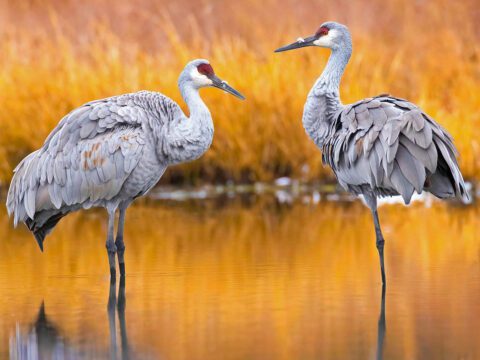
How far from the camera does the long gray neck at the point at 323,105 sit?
389 inches

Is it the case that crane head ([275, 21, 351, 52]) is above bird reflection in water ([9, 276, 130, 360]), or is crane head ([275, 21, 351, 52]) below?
above

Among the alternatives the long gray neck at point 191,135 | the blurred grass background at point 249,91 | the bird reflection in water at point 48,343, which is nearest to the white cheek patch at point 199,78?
the long gray neck at point 191,135

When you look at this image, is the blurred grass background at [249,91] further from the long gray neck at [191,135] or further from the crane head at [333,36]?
the long gray neck at [191,135]

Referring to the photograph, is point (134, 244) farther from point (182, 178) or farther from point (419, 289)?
point (182, 178)

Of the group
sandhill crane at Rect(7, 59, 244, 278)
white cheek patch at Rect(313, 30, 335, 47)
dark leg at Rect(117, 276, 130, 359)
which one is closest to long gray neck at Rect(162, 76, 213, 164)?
sandhill crane at Rect(7, 59, 244, 278)

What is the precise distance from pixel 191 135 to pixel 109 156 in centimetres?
64

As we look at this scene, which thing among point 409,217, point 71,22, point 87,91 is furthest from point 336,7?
point 409,217

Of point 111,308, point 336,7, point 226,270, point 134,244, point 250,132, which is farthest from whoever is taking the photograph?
point 336,7

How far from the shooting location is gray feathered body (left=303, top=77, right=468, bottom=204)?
28.6 ft

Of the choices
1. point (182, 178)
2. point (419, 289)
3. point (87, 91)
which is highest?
point (87, 91)

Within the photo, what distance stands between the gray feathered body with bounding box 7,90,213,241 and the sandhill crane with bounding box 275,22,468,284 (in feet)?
3.10

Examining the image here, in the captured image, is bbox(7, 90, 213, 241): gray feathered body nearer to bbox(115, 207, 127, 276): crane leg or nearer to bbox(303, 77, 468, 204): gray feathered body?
bbox(115, 207, 127, 276): crane leg

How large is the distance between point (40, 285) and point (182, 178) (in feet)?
21.5

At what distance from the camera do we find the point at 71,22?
28188 millimetres
